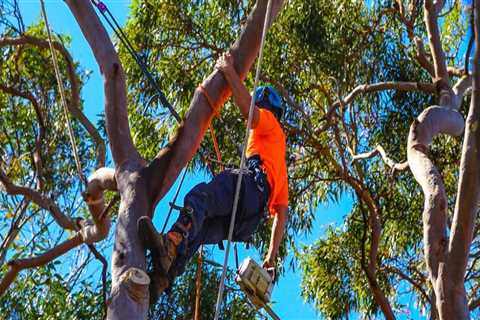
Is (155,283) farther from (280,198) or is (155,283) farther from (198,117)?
(280,198)

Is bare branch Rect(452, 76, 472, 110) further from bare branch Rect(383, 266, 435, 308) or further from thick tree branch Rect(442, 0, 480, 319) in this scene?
bare branch Rect(383, 266, 435, 308)

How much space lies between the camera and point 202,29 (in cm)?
903

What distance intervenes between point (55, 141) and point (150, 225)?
5.50m

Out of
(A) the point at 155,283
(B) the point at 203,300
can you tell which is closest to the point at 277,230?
(A) the point at 155,283

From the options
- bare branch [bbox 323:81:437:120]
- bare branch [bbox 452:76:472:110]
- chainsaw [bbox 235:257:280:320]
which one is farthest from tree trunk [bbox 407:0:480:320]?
bare branch [bbox 323:81:437:120]

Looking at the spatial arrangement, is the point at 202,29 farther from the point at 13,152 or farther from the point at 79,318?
the point at 79,318

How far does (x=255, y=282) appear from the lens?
4570mm

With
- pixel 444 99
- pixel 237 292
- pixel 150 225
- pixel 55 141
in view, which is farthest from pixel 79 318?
pixel 150 225

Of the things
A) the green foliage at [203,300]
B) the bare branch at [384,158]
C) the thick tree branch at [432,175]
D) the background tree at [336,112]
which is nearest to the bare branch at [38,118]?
the background tree at [336,112]

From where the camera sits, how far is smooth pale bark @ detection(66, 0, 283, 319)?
374 centimetres

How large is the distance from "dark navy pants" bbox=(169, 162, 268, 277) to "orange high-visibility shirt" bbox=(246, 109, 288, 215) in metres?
0.08

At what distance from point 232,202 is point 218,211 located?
0.37 feet

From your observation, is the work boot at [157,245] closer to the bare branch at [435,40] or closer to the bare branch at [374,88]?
the bare branch at [435,40]

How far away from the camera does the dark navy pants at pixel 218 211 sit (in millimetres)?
4137
